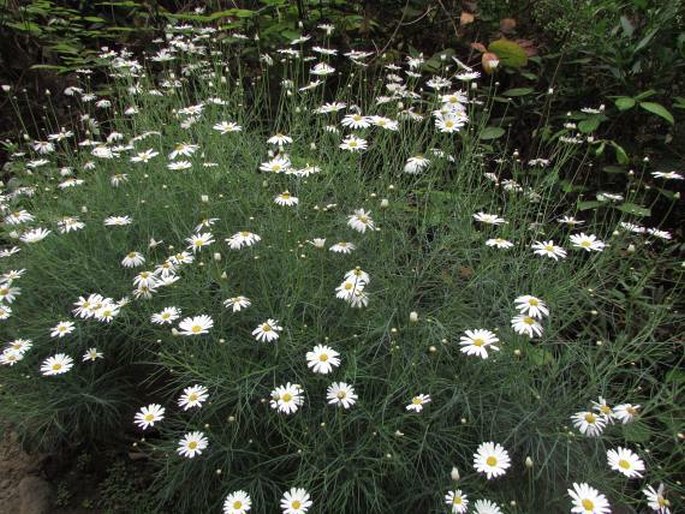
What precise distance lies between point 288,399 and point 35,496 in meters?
1.32

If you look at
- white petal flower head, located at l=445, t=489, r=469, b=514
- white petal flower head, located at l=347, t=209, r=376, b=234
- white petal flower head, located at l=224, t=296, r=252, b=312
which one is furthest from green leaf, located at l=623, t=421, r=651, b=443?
white petal flower head, located at l=224, t=296, r=252, b=312

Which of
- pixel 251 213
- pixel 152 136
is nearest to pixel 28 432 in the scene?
pixel 251 213

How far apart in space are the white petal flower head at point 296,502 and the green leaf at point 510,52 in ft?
8.46

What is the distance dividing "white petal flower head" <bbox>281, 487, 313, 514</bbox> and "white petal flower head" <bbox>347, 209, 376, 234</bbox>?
959 millimetres

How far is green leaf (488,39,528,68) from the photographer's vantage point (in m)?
3.20

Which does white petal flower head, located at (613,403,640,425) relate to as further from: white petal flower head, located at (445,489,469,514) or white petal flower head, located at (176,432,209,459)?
white petal flower head, located at (176,432,209,459)

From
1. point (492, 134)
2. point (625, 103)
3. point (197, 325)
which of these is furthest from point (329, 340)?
point (625, 103)

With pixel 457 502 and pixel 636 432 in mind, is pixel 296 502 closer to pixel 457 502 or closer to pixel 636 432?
pixel 457 502

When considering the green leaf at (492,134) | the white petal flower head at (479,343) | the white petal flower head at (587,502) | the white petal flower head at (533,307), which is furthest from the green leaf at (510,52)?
the white petal flower head at (587,502)

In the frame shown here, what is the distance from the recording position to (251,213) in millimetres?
2516

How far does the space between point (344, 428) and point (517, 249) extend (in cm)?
117

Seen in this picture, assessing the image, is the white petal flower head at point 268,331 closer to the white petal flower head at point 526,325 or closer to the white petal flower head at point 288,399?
the white petal flower head at point 288,399

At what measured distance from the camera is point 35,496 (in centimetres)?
232

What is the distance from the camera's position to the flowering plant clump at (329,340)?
182cm
